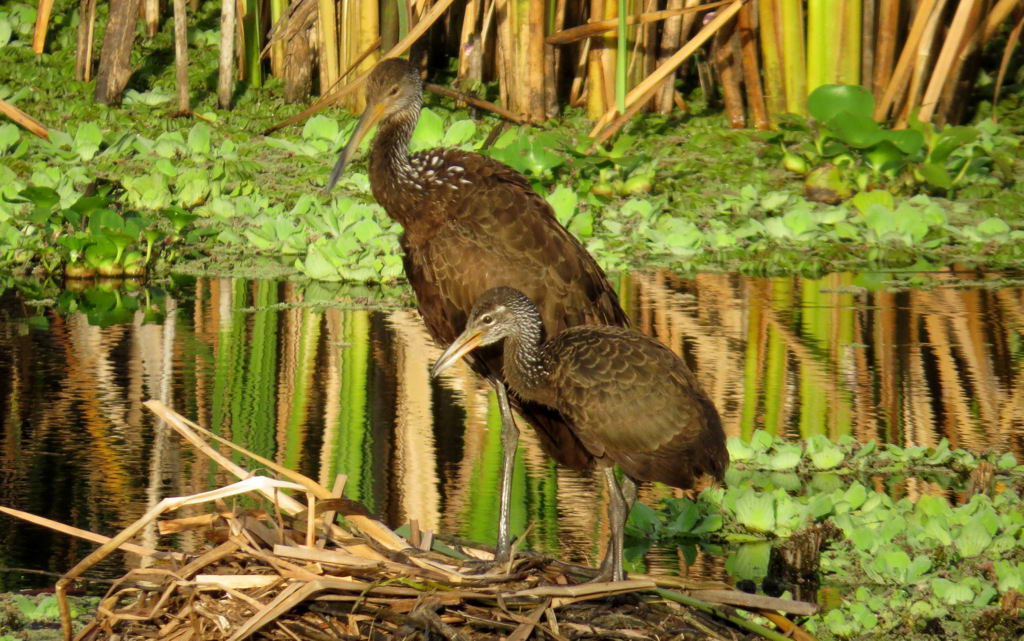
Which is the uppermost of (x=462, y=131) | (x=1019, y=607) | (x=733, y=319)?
(x=462, y=131)

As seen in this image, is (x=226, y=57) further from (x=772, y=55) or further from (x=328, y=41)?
(x=772, y=55)

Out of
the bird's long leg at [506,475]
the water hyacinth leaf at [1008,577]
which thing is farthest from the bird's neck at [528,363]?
the water hyacinth leaf at [1008,577]

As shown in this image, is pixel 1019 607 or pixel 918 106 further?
A: pixel 918 106

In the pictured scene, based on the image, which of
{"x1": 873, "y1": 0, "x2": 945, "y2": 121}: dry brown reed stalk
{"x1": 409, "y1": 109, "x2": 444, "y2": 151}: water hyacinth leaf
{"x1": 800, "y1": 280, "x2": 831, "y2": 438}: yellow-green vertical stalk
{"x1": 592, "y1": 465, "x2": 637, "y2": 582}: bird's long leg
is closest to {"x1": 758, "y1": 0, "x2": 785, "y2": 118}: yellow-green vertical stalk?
{"x1": 873, "y1": 0, "x2": 945, "y2": 121}: dry brown reed stalk

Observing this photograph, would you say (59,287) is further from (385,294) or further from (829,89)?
(829,89)

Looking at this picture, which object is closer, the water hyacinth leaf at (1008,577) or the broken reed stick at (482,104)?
the water hyacinth leaf at (1008,577)

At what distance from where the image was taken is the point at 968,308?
35.0 ft

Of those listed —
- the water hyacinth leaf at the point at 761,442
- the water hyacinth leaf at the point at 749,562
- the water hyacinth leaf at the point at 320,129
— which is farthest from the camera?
the water hyacinth leaf at the point at 320,129

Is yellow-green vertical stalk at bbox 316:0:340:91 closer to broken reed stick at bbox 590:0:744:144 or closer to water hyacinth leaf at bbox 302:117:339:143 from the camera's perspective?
water hyacinth leaf at bbox 302:117:339:143

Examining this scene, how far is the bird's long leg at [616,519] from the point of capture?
561 centimetres

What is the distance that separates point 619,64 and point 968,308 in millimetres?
3148

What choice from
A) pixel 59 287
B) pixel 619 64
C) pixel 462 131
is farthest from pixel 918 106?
pixel 59 287

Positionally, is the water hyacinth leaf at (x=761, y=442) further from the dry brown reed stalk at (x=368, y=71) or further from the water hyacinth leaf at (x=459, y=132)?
the water hyacinth leaf at (x=459, y=132)

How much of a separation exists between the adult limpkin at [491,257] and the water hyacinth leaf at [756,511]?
0.76m
